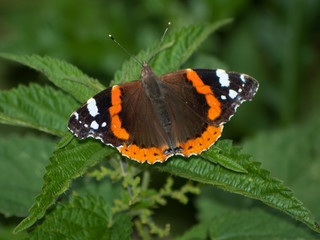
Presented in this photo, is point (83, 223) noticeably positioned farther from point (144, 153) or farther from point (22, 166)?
point (22, 166)

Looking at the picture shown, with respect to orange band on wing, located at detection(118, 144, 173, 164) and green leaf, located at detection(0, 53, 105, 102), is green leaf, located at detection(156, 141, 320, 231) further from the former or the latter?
green leaf, located at detection(0, 53, 105, 102)

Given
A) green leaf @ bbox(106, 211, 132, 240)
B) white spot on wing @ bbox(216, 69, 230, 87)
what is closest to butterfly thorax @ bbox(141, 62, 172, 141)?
white spot on wing @ bbox(216, 69, 230, 87)

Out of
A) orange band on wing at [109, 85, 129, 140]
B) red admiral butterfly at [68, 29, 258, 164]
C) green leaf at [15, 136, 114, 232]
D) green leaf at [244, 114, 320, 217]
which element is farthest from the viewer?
green leaf at [244, 114, 320, 217]

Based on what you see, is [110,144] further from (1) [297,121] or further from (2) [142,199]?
(1) [297,121]

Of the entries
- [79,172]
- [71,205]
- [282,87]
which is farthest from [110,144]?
[282,87]

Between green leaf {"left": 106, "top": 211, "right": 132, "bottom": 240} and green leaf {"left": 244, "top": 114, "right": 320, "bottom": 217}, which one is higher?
green leaf {"left": 244, "top": 114, "right": 320, "bottom": 217}

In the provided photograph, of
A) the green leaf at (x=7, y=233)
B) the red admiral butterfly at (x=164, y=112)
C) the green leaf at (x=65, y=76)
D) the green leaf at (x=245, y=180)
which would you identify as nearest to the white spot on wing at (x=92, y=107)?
the red admiral butterfly at (x=164, y=112)

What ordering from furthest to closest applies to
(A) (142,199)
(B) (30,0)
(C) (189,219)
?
(B) (30,0) → (C) (189,219) → (A) (142,199)
